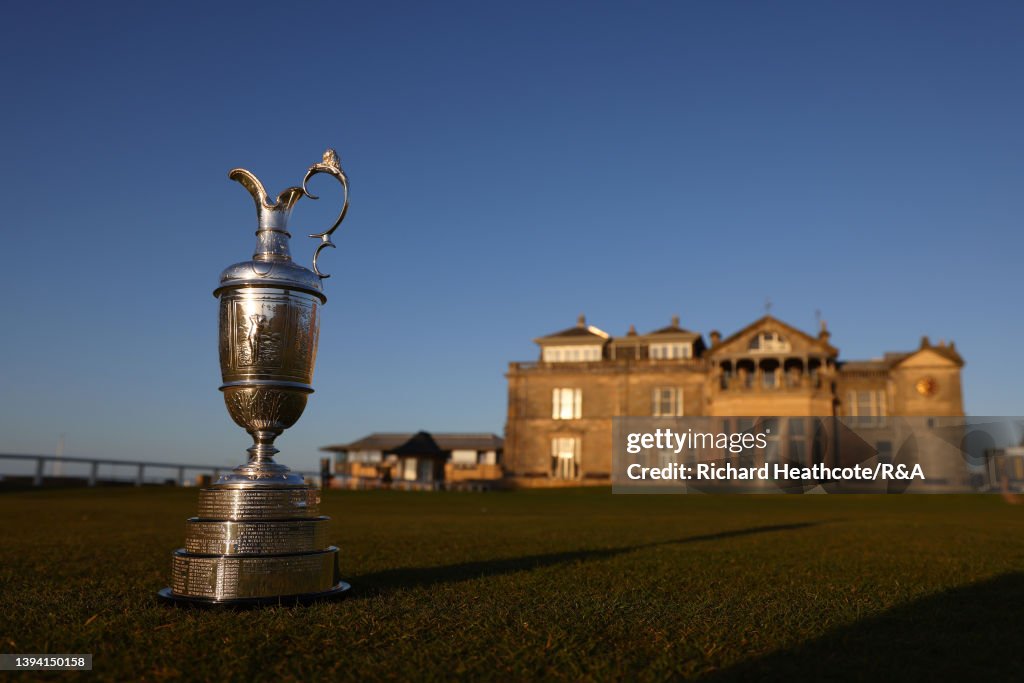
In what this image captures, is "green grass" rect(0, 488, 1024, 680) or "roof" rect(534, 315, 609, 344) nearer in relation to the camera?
"green grass" rect(0, 488, 1024, 680)

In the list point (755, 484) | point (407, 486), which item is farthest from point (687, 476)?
point (407, 486)

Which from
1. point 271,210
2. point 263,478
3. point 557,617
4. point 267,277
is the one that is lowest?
point 557,617

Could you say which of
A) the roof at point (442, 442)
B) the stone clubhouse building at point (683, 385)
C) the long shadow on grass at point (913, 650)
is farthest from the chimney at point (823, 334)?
the long shadow on grass at point (913, 650)

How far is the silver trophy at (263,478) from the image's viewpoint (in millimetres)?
5324

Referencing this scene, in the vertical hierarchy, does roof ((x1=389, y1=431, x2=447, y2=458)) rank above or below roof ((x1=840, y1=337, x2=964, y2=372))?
below

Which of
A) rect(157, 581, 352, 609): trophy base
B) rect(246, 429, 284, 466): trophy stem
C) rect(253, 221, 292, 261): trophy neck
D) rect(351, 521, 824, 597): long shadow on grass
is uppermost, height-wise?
rect(253, 221, 292, 261): trophy neck

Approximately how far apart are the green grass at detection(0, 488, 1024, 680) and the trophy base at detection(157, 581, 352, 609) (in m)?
0.13

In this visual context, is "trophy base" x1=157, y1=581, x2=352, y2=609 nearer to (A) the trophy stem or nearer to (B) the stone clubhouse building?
(A) the trophy stem

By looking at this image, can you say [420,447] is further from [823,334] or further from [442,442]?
[823,334]

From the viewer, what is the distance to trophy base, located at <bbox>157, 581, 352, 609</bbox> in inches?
204

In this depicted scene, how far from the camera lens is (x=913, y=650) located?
14.1ft

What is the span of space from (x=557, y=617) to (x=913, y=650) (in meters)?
2.08

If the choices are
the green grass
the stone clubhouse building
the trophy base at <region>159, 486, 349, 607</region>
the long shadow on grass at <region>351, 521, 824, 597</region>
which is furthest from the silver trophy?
the stone clubhouse building

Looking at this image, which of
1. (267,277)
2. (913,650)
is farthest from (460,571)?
(913,650)
